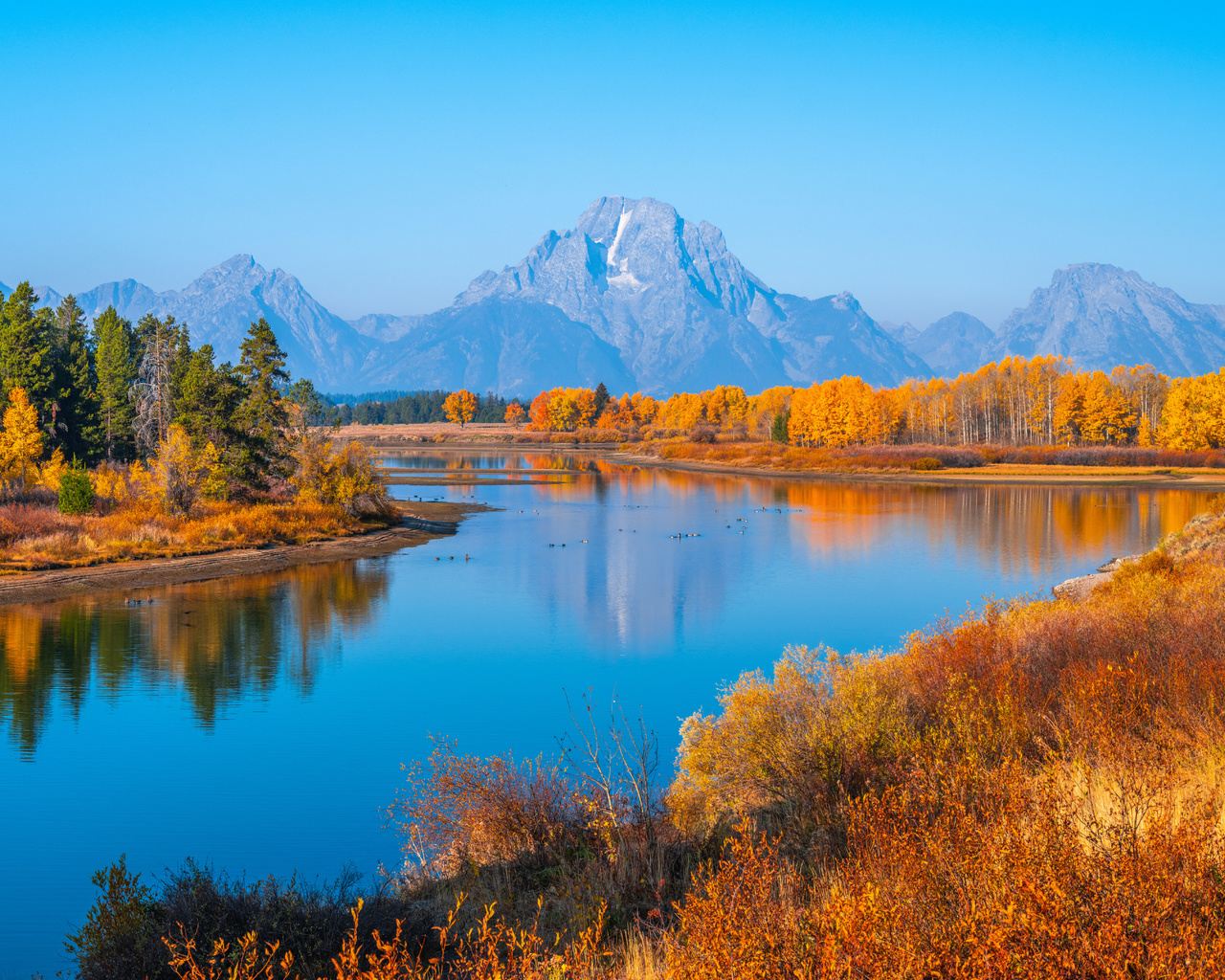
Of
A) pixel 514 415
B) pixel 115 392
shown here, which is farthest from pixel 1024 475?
pixel 514 415

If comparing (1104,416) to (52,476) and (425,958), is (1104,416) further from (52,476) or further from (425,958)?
(425,958)

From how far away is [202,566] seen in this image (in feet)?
110

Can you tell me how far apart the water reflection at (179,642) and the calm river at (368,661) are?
0.09 m

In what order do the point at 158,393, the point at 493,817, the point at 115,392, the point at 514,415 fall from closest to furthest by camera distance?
the point at 493,817, the point at 158,393, the point at 115,392, the point at 514,415

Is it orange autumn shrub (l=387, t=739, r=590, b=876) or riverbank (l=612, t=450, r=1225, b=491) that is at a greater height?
orange autumn shrub (l=387, t=739, r=590, b=876)

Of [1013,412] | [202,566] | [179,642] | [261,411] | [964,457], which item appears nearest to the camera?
[179,642]

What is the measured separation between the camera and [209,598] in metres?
28.8

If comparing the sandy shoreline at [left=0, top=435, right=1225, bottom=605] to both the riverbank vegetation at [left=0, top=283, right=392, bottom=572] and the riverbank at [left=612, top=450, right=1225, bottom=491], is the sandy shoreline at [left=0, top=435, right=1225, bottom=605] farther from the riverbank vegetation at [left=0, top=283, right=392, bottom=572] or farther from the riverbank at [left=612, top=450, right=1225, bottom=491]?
the riverbank vegetation at [left=0, top=283, right=392, bottom=572]

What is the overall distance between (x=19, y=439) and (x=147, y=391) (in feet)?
38.8

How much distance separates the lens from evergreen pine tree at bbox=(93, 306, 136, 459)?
5228 centimetres

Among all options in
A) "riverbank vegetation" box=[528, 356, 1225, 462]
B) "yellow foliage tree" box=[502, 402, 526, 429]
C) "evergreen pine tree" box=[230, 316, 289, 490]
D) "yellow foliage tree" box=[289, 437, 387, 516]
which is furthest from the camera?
"yellow foliage tree" box=[502, 402, 526, 429]

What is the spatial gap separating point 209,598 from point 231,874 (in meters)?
19.8

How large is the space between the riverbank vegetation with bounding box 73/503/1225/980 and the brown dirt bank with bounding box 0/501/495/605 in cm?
2084

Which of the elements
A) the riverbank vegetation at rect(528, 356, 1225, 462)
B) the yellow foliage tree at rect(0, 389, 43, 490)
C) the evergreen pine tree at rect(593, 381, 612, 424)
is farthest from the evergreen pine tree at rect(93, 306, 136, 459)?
the evergreen pine tree at rect(593, 381, 612, 424)
